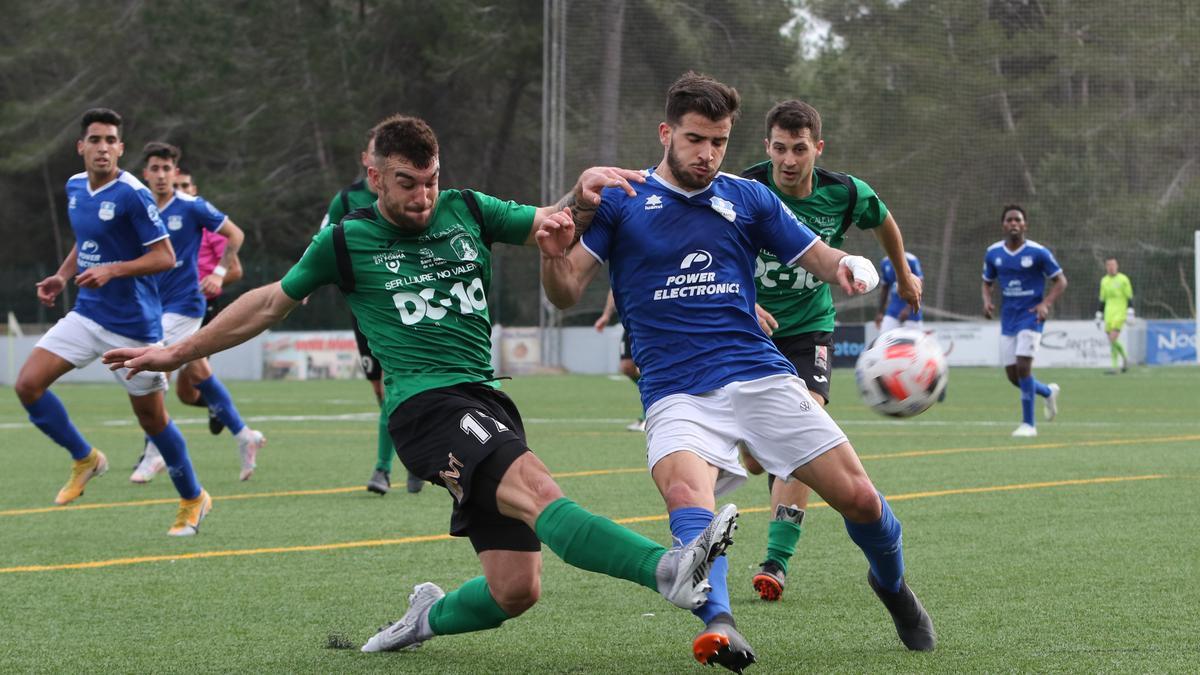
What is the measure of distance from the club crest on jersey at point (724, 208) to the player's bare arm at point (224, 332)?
56.4 inches

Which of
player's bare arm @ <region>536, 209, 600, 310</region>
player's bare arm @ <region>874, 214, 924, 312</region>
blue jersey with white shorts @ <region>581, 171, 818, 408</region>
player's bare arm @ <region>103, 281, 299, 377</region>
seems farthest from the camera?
player's bare arm @ <region>874, 214, 924, 312</region>

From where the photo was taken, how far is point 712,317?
527 cm

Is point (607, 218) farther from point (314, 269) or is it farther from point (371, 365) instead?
point (371, 365)

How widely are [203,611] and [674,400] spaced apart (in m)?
2.24

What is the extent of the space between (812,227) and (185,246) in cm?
660

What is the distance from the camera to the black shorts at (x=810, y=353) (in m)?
7.30

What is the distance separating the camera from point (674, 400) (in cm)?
520

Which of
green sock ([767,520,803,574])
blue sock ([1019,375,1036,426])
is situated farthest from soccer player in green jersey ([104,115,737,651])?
blue sock ([1019,375,1036,426])

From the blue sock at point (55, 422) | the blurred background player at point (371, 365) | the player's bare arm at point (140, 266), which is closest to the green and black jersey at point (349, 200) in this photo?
the blurred background player at point (371, 365)

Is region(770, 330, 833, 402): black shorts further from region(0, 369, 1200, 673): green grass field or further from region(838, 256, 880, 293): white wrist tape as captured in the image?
region(838, 256, 880, 293): white wrist tape

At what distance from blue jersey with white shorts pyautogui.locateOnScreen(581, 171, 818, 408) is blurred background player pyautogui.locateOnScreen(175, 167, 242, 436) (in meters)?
7.32

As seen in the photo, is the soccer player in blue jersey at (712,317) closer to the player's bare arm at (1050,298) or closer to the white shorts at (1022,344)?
the player's bare arm at (1050,298)

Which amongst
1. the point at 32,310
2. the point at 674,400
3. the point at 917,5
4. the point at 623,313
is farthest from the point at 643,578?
the point at 32,310

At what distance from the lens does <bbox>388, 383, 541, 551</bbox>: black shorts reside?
196 inches
